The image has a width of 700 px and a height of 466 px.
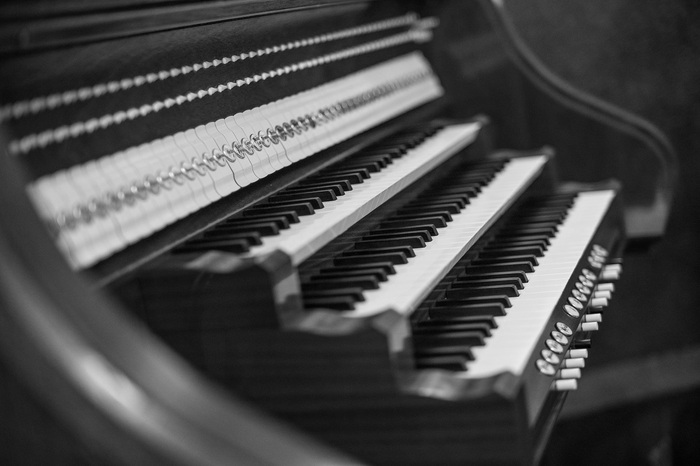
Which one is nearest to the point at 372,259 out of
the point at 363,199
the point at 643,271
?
the point at 363,199

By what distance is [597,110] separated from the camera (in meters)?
3.11

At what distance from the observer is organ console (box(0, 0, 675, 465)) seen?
1036mm

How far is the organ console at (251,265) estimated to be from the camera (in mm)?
1036

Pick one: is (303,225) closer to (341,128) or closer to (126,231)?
(126,231)

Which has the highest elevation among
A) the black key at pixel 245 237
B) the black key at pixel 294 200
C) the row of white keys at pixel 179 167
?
the row of white keys at pixel 179 167

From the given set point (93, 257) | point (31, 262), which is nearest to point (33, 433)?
point (31, 262)

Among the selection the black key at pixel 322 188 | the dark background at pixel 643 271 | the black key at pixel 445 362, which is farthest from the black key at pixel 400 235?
the dark background at pixel 643 271

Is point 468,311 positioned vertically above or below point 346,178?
below

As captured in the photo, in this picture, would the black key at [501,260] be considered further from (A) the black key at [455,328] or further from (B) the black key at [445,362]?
(B) the black key at [445,362]

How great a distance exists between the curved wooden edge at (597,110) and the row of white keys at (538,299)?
0.45 meters

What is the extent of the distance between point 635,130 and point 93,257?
2.16 meters

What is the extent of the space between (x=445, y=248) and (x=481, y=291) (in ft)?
0.41

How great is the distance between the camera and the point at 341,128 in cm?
235

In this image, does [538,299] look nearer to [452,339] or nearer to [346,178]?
[452,339]
